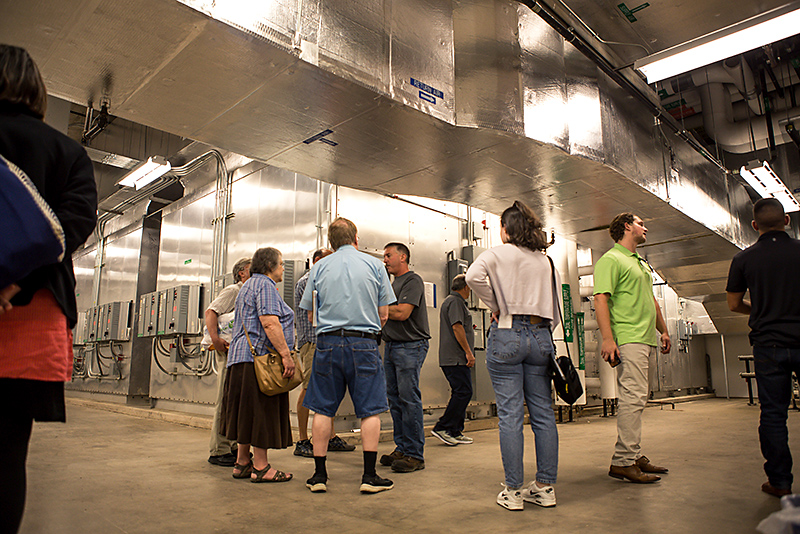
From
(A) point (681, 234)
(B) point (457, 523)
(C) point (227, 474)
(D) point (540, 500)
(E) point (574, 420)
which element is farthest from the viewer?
(A) point (681, 234)

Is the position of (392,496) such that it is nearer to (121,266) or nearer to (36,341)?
(36,341)

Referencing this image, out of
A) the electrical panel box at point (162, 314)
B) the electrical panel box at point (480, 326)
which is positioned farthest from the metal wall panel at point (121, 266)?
the electrical panel box at point (480, 326)

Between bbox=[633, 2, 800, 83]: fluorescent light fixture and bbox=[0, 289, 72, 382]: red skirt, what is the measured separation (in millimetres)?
5060

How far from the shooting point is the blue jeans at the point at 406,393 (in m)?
3.68

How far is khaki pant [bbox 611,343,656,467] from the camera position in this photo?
3184mm

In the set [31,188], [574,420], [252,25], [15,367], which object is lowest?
[574,420]

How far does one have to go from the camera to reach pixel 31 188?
1.18 m

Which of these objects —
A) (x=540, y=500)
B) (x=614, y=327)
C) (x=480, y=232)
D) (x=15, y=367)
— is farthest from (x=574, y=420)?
(x=15, y=367)

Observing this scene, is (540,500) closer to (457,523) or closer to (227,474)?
(457,523)

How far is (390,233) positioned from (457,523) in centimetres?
438

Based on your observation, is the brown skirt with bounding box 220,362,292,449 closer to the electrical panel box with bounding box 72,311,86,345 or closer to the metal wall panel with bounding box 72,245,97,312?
the electrical panel box with bounding box 72,311,86,345

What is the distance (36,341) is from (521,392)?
214 centimetres

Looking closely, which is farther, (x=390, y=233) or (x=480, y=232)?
(x=480, y=232)

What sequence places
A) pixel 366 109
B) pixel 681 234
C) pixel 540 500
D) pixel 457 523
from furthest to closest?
pixel 681 234 < pixel 366 109 < pixel 540 500 < pixel 457 523
